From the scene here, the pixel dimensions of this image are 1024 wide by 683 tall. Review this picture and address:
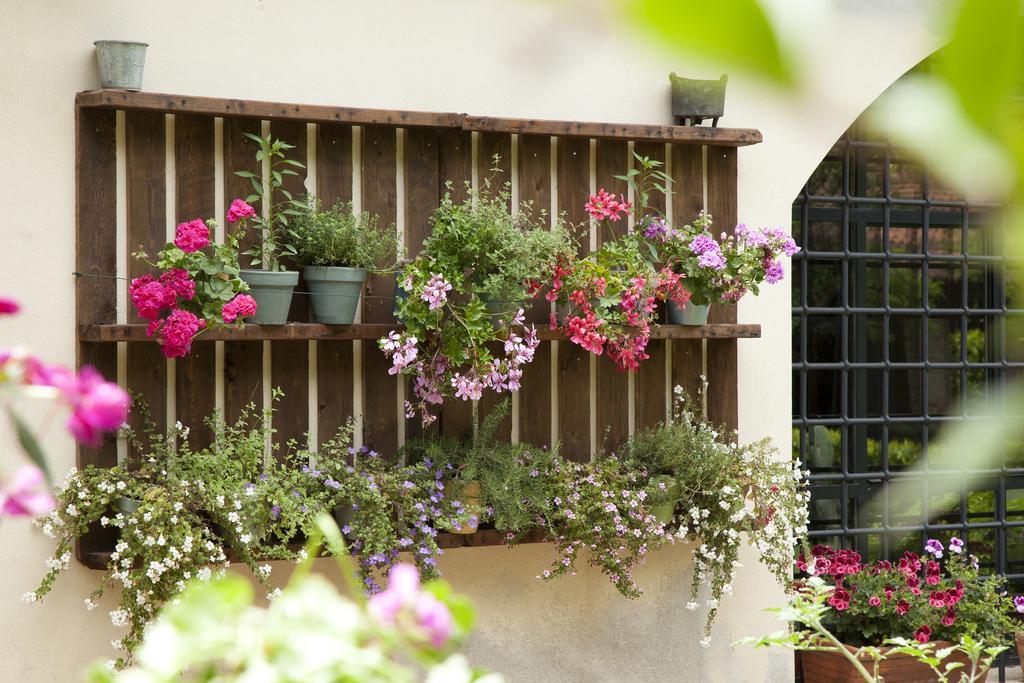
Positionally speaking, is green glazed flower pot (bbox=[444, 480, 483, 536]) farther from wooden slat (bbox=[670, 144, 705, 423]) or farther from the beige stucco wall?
wooden slat (bbox=[670, 144, 705, 423])

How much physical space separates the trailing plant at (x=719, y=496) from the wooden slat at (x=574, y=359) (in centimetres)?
17

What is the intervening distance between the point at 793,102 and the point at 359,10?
3.48 m

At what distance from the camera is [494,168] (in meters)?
3.64

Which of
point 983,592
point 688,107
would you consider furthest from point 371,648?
point 983,592

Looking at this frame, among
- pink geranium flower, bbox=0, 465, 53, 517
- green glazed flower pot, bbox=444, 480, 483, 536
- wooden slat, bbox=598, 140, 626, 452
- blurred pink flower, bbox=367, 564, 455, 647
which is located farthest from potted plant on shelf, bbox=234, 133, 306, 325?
blurred pink flower, bbox=367, 564, 455, 647

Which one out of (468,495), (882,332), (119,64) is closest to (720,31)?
(119,64)

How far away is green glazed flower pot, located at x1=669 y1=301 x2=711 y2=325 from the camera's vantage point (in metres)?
3.68

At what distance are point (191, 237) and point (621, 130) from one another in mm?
1383

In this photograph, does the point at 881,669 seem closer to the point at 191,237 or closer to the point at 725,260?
the point at 725,260

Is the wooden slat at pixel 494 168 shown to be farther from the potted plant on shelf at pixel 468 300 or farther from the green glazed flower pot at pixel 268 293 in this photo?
the green glazed flower pot at pixel 268 293

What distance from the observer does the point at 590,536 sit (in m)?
3.46

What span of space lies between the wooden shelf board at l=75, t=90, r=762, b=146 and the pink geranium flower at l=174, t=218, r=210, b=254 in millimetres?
327

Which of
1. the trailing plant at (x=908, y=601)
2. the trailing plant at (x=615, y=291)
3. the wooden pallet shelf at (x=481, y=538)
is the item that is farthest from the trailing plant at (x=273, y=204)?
the trailing plant at (x=908, y=601)

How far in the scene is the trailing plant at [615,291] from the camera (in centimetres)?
343
